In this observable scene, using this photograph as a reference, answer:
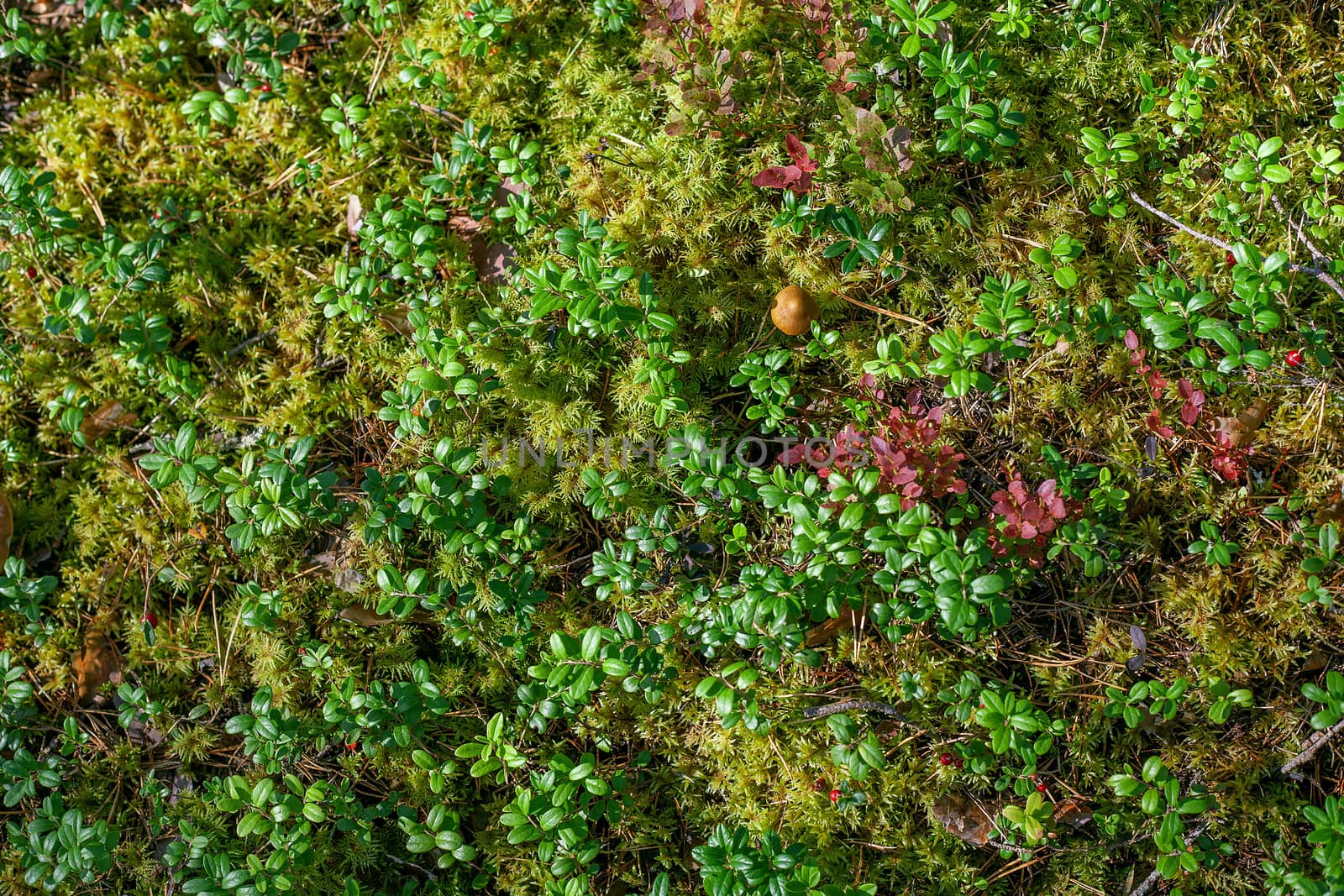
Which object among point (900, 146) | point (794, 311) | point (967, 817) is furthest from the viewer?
point (900, 146)

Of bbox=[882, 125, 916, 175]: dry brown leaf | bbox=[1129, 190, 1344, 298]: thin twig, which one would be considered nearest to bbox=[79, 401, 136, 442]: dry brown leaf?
bbox=[882, 125, 916, 175]: dry brown leaf

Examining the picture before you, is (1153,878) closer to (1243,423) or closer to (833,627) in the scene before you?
(833,627)

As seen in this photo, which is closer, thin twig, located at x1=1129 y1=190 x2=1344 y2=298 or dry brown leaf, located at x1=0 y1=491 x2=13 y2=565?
thin twig, located at x1=1129 y1=190 x2=1344 y2=298

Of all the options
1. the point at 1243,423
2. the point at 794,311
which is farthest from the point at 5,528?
A: the point at 1243,423

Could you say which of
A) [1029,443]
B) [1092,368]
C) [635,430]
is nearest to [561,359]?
[635,430]

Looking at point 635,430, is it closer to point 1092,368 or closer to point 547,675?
point 547,675

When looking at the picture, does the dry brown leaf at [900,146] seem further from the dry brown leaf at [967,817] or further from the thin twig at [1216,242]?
the dry brown leaf at [967,817]

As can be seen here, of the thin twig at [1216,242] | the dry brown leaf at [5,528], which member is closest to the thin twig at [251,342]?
the dry brown leaf at [5,528]

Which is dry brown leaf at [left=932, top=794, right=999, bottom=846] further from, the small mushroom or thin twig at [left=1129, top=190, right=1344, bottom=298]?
thin twig at [left=1129, top=190, right=1344, bottom=298]
